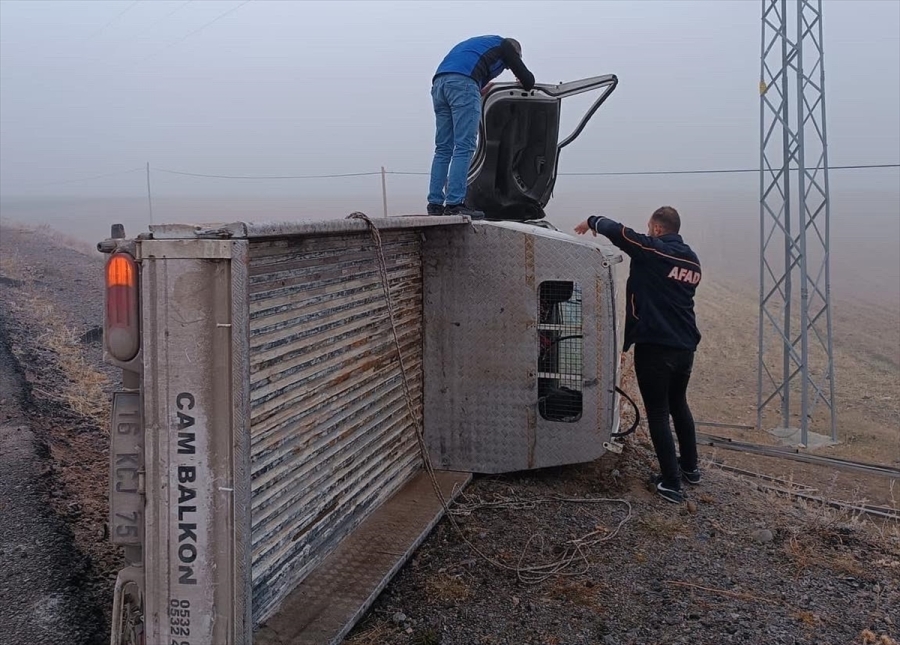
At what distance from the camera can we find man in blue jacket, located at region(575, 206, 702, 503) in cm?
575

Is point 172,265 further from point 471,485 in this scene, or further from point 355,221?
point 471,485

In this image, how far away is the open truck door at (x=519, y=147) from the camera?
7055 mm

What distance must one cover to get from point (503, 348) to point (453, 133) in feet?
5.82

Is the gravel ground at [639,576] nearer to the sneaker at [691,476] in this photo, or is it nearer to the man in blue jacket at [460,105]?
the sneaker at [691,476]

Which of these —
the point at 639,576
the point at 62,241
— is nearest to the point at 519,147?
the point at 639,576

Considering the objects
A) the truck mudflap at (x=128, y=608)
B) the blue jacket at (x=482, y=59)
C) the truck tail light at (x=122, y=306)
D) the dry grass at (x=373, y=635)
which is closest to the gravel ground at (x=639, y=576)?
the dry grass at (x=373, y=635)

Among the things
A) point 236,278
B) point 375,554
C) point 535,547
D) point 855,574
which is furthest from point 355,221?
point 855,574

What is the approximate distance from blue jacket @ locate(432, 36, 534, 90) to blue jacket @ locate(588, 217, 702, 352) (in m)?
1.50

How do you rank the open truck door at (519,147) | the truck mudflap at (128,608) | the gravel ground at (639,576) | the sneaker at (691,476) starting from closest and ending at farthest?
1. the truck mudflap at (128,608)
2. the gravel ground at (639,576)
3. the sneaker at (691,476)
4. the open truck door at (519,147)

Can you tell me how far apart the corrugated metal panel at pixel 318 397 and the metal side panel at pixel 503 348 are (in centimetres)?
37

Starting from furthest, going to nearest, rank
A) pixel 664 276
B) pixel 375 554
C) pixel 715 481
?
pixel 715 481, pixel 664 276, pixel 375 554

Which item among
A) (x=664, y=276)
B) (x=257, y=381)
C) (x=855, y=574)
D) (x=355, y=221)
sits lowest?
(x=855, y=574)

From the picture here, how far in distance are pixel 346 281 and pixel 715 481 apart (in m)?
3.61

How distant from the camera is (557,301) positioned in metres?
5.82
